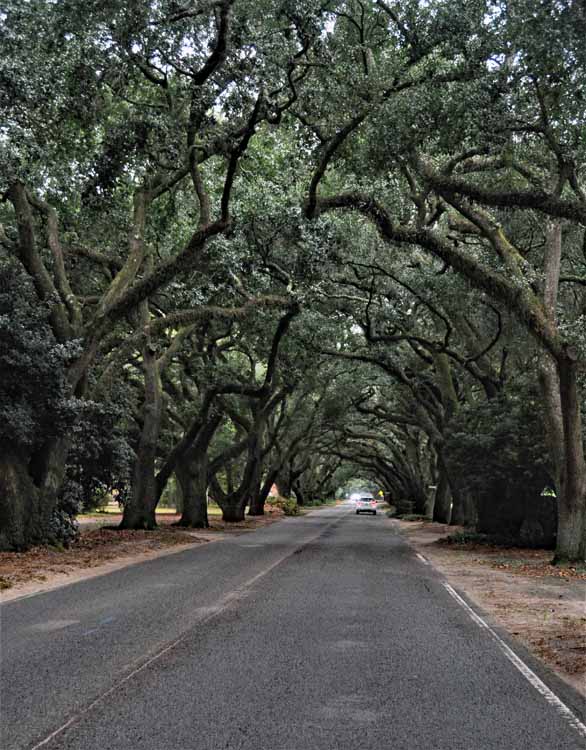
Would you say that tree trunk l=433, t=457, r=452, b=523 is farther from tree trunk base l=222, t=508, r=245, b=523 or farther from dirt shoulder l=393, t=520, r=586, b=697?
dirt shoulder l=393, t=520, r=586, b=697

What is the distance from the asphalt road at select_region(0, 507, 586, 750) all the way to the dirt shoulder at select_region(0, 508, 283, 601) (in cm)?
146

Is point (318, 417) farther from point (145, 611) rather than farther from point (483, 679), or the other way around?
point (483, 679)

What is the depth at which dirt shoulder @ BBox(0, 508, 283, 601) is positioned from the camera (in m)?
12.6

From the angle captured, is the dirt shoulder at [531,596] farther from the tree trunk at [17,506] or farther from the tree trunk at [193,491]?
the tree trunk at [193,491]

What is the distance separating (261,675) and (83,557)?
1147cm

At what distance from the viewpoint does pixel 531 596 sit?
1212 cm

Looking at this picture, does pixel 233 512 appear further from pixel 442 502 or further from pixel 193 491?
pixel 442 502

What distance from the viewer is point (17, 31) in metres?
11.9

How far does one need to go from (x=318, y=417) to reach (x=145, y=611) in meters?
34.8

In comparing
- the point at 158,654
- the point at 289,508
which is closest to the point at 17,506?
the point at 158,654

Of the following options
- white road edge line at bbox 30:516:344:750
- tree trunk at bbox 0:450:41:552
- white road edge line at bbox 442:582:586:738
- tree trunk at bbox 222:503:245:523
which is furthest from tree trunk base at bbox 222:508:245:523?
white road edge line at bbox 442:582:586:738

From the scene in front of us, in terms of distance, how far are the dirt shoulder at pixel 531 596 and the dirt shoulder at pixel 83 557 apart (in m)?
6.78

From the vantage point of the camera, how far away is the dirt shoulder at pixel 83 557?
12641mm

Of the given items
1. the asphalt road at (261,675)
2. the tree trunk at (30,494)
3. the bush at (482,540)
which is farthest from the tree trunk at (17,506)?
the bush at (482,540)
